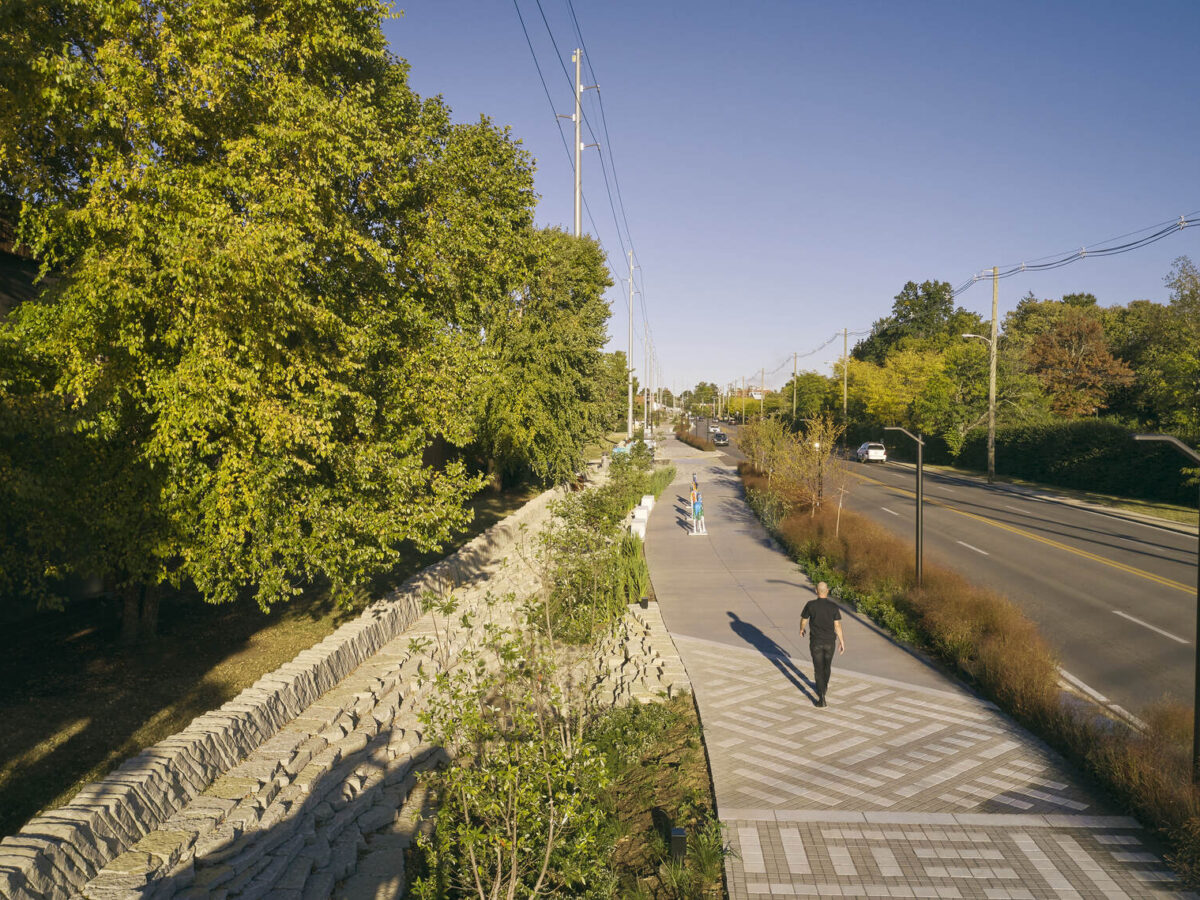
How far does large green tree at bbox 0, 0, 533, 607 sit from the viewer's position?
7793 mm

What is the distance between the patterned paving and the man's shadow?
7.7 inches

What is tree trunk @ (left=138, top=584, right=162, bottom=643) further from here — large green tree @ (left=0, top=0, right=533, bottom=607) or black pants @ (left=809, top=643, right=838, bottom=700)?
black pants @ (left=809, top=643, right=838, bottom=700)

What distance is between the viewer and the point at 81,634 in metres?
10.9

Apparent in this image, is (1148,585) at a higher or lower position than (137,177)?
lower

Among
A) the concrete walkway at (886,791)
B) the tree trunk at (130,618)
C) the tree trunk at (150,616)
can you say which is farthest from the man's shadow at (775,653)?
the tree trunk at (130,618)

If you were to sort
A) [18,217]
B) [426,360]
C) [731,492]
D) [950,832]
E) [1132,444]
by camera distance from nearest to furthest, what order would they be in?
[950,832] < [18,217] < [426,360] < [1132,444] < [731,492]

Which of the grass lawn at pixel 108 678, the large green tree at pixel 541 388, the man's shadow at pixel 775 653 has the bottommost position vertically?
the man's shadow at pixel 775 653

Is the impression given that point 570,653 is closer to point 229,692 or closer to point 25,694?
point 229,692

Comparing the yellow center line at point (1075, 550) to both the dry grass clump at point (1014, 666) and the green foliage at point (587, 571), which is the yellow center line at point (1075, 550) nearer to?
the dry grass clump at point (1014, 666)

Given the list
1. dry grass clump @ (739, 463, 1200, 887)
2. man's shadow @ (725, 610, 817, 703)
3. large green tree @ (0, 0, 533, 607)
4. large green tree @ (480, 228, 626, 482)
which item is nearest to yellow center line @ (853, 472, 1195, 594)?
dry grass clump @ (739, 463, 1200, 887)

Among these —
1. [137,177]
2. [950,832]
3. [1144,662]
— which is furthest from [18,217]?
[1144,662]

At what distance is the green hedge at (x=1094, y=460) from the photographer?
1261 inches

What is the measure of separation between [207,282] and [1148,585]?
66.3 feet

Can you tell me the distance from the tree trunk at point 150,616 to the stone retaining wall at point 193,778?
2.85 metres
